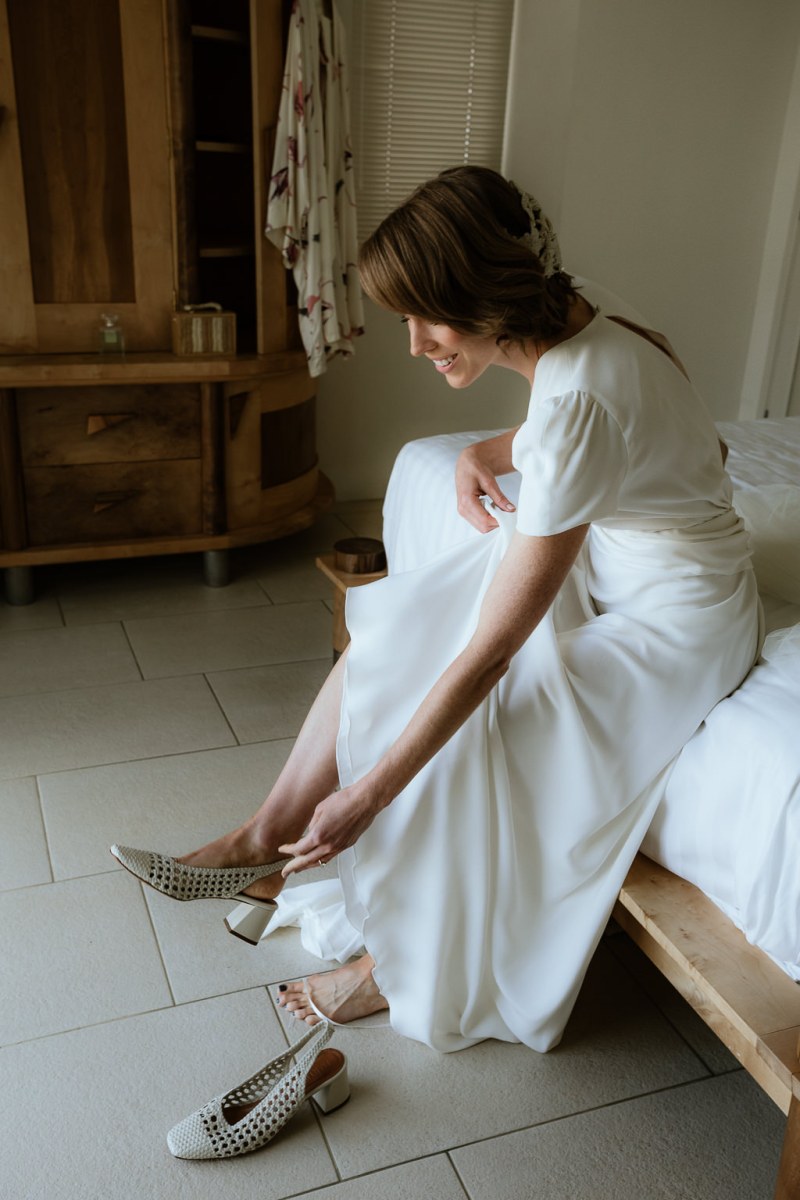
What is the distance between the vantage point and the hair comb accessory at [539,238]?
1.30 meters

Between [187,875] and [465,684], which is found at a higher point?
[465,684]

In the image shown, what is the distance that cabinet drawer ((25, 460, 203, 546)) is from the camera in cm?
298

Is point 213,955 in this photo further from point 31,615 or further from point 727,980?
point 31,615

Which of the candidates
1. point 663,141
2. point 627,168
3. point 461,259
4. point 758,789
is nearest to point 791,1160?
point 758,789

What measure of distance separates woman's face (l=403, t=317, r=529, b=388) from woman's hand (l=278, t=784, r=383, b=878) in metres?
0.57

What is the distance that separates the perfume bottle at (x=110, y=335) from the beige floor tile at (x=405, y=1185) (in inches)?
90.2

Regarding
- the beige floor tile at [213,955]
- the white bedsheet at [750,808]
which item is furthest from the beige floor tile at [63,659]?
the white bedsheet at [750,808]

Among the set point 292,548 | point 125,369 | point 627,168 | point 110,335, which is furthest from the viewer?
point 627,168

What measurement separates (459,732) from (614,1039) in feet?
1.92

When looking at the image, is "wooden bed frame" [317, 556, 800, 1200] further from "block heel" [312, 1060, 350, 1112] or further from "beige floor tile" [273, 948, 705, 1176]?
"block heel" [312, 1060, 350, 1112]

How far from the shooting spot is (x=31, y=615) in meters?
3.01

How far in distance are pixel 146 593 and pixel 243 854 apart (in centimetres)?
169

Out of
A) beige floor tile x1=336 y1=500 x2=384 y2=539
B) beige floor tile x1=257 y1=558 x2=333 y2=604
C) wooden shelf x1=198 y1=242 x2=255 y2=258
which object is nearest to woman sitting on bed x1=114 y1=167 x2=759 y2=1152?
beige floor tile x1=257 y1=558 x2=333 y2=604

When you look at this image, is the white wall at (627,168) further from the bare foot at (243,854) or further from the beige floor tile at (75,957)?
the bare foot at (243,854)
